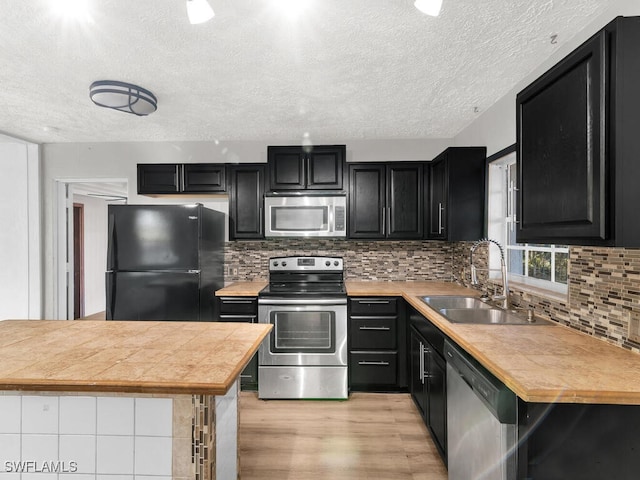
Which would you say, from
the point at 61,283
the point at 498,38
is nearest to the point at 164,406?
the point at 498,38

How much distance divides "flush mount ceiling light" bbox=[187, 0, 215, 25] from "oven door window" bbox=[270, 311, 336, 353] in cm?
214

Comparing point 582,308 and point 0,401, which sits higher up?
point 582,308

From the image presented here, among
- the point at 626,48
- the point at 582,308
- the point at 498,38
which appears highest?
the point at 498,38

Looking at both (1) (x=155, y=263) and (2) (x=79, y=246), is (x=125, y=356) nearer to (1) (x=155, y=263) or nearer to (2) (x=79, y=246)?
(1) (x=155, y=263)

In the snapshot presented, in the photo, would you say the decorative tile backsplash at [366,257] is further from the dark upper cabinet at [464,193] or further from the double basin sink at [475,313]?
the double basin sink at [475,313]

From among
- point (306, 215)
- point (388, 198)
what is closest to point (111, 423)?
point (306, 215)

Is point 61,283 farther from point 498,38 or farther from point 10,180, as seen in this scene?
point 498,38

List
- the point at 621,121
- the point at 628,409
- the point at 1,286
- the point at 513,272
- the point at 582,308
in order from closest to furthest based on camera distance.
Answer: the point at 621,121
the point at 628,409
the point at 582,308
the point at 513,272
the point at 1,286

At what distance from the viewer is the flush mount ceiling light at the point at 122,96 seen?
83.1 inches

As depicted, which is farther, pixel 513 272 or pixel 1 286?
pixel 1 286

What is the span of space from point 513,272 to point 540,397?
1.74 meters

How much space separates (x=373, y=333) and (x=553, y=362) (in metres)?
1.70

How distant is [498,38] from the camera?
1708 millimetres

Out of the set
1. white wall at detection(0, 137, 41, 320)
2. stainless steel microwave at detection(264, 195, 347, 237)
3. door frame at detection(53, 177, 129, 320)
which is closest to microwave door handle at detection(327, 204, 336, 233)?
stainless steel microwave at detection(264, 195, 347, 237)
